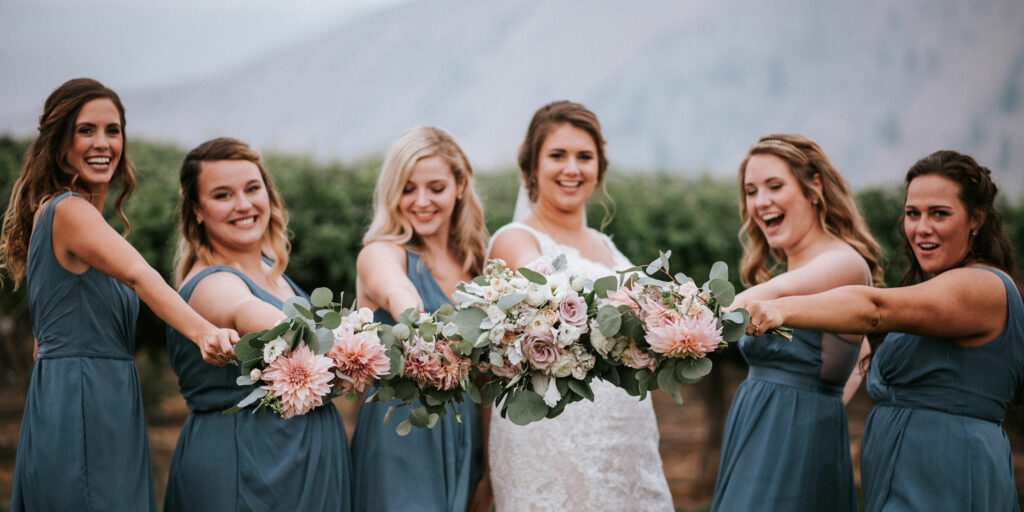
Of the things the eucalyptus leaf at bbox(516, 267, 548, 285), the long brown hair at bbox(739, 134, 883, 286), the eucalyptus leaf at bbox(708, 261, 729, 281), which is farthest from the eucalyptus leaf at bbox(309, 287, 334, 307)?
the long brown hair at bbox(739, 134, 883, 286)

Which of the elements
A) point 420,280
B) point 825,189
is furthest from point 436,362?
point 825,189

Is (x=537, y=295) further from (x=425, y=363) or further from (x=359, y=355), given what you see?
(x=359, y=355)

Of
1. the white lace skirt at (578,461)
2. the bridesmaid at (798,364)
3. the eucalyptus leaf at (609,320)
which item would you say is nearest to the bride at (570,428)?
the white lace skirt at (578,461)

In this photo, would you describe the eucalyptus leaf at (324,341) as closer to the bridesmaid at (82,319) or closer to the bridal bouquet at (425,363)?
the bridal bouquet at (425,363)

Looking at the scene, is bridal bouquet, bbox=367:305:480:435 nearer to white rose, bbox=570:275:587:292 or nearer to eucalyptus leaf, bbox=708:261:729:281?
white rose, bbox=570:275:587:292

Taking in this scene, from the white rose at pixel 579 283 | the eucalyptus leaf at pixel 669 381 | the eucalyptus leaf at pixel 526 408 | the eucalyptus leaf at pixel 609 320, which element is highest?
the white rose at pixel 579 283

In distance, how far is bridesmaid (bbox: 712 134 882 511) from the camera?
378 centimetres

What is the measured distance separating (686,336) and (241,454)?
198cm

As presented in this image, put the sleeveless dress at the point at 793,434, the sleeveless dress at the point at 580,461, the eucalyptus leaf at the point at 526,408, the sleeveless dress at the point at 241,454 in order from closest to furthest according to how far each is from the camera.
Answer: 1. the eucalyptus leaf at the point at 526,408
2. the sleeveless dress at the point at 241,454
3. the sleeveless dress at the point at 793,434
4. the sleeveless dress at the point at 580,461

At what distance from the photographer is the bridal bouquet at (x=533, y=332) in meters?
3.11

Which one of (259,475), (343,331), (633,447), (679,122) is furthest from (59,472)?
(679,122)

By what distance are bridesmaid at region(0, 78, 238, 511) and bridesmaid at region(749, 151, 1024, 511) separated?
105 inches

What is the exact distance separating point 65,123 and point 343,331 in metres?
1.66

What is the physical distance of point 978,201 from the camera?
3.63m
